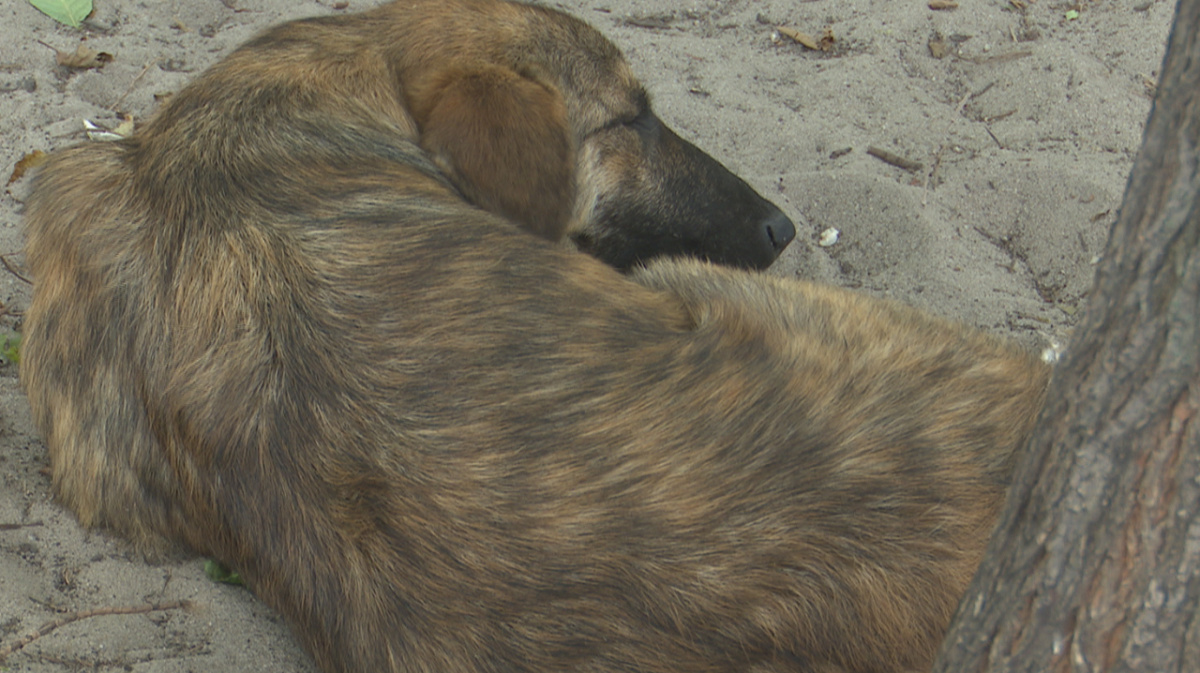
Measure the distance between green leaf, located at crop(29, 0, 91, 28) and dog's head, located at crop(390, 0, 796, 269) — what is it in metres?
2.11

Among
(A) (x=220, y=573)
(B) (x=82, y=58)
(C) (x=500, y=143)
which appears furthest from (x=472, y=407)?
(B) (x=82, y=58)

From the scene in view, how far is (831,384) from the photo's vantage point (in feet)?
7.95

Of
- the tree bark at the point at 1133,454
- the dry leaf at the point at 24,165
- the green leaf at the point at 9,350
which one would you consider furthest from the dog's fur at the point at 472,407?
the dry leaf at the point at 24,165

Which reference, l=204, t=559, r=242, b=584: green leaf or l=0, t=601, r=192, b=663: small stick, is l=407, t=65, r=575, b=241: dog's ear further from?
l=0, t=601, r=192, b=663: small stick

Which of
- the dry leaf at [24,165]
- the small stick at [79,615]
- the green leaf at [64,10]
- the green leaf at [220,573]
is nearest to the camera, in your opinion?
the small stick at [79,615]

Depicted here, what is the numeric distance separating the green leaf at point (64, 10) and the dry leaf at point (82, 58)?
239mm

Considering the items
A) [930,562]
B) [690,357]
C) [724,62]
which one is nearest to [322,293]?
[690,357]

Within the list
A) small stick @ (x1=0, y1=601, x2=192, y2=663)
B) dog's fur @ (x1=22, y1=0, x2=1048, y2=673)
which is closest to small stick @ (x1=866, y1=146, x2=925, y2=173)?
dog's fur @ (x1=22, y1=0, x2=1048, y2=673)

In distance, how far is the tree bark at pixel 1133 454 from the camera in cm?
121

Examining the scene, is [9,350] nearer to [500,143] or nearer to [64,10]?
[500,143]

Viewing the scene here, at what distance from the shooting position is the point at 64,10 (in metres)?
4.89

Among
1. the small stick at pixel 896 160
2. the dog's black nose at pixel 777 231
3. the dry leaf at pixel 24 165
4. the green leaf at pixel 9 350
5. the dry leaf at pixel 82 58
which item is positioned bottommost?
the small stick at pixel 896 160

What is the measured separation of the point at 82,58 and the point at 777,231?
3.09 m

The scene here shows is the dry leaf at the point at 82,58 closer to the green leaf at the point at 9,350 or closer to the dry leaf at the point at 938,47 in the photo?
the green leaf at the point at 9,350
